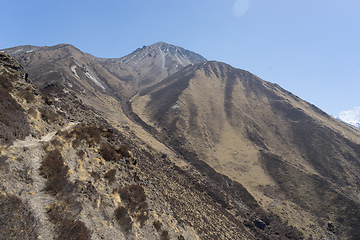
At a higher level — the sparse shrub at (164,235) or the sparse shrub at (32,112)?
the sparse shrub at (32,112)

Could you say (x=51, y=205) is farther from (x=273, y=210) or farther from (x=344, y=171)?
(x=344, y=171)

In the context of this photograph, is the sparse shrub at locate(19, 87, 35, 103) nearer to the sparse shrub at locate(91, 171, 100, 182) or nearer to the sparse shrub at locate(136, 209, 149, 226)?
the sparse shrub at locate(91, 171, 100, 182)

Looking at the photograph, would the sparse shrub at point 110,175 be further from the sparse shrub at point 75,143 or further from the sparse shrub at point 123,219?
the sparse shrub at point 75,143

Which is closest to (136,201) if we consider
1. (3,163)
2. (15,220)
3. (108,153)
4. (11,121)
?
(108,153)

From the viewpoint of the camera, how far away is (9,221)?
26.7 feet

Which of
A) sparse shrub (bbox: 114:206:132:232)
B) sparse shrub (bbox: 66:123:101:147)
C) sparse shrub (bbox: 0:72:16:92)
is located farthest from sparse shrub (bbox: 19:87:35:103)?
sparse shrub (bbox: 114:206:132:232)

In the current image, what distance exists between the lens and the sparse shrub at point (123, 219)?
14.4 meters

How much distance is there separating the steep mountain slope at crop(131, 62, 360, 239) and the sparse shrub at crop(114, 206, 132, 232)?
49775mm

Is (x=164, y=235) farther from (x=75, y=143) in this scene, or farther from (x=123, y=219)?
(x=75, y=143)

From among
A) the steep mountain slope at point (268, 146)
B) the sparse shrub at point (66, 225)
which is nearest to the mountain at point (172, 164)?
the sparse shrub at point (66, 225)

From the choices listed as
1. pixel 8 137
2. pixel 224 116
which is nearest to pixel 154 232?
pixel 8 137

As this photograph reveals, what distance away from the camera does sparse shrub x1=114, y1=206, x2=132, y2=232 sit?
1438 centimetres

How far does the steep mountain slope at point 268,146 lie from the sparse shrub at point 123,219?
4978 centimetres

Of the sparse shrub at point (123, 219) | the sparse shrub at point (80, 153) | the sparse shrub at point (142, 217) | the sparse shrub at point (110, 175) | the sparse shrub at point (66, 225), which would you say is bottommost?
the sparse shrub at point (142, 217)
